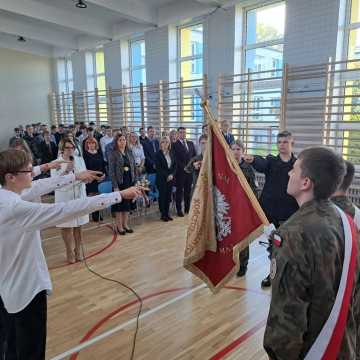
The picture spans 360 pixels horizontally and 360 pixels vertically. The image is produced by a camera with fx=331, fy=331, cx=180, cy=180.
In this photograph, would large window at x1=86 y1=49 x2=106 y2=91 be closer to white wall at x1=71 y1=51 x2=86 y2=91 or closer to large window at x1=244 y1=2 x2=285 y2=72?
white wall at x1=71 y1=51 x2=86 y2=91

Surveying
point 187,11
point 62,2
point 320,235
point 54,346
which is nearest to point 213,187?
point 320,235

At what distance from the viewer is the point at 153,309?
338 cm

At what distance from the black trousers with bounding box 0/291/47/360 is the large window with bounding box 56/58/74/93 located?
13668 mm

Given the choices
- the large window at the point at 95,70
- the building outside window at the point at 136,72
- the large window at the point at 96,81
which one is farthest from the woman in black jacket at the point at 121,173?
the large window at the point at 95,70

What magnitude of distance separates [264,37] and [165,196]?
436 cm

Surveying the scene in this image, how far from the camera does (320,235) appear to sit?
129 cm

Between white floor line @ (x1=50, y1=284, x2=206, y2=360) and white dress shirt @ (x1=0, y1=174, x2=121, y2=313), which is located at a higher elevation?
white dress shirt @ (x1=0, y1=174, x2=121, y2=313)

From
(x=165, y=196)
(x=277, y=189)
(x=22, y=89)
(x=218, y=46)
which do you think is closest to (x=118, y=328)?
(x=277, y=189)

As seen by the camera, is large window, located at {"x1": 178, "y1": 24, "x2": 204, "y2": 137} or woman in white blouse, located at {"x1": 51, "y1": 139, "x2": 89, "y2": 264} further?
large window, located at {"x1": 178, "y1": 24, "x2": 204, "y2": 137}

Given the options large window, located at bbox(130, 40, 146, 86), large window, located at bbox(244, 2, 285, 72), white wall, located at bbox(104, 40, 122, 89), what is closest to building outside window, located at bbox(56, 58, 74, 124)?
white wall, located at bbox(104, 40, 122, 89)

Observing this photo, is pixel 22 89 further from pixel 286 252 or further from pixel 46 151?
pixel 286 252

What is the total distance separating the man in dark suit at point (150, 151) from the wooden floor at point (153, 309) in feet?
7.95

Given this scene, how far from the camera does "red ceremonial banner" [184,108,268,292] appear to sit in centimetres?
249

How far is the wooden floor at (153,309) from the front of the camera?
2.79 m
